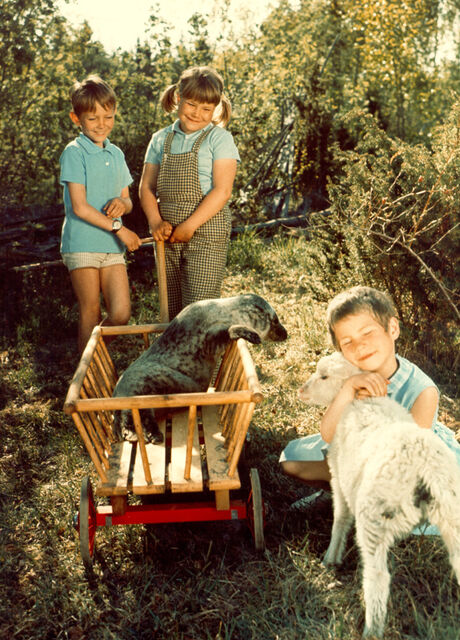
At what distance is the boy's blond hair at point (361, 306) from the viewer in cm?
224

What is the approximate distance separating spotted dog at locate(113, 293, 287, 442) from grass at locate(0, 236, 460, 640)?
0.58 metres

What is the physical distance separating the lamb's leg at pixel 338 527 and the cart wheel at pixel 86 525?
101 centimetres

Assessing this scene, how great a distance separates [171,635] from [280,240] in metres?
5.70

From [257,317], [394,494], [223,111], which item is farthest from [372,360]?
[223,111]

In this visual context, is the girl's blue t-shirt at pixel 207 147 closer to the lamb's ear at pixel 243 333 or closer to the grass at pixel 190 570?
the lamb's ear at pixel 243 333

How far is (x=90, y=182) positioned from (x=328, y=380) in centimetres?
217

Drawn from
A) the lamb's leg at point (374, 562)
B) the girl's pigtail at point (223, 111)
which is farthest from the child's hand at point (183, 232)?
the lamb's leg at point (374, 562)

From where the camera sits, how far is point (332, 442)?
2.25 m

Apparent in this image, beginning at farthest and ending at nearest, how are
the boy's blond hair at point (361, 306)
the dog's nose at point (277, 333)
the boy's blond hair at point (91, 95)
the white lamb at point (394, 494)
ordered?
the boy's blond hair at point (91, 95), the dog's nose at point (277, 333), the boy's blond hair at point (361, 306), the white lamb at point (394, 494)

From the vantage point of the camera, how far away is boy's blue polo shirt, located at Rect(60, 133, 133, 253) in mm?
3510

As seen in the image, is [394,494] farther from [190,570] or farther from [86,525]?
[86,525]

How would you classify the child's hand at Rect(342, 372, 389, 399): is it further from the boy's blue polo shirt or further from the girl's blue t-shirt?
the boy's blue polo shirt

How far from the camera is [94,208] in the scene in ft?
11.7

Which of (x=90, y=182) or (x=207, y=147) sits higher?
(x=207, y=147)
